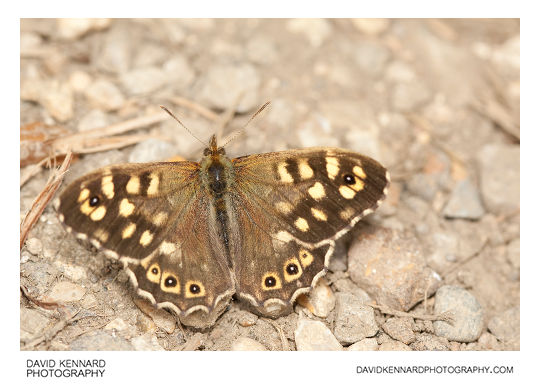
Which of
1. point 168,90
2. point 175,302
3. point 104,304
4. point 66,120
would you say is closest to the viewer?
point 175,302

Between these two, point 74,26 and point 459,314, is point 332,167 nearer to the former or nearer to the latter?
point 459,314

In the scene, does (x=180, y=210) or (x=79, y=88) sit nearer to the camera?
(x=180, y=210)

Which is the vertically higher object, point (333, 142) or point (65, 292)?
point (333, 142)

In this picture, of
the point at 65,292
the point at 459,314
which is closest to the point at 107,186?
the point at 65,292
